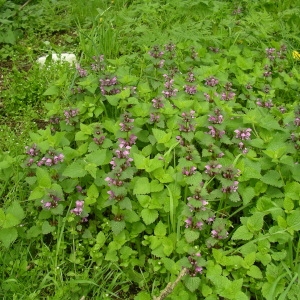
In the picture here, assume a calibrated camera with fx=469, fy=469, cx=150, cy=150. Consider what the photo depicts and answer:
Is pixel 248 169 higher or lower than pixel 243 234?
higher

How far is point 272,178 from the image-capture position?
112 inches

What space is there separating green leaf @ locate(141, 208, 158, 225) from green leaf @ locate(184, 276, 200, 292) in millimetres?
405

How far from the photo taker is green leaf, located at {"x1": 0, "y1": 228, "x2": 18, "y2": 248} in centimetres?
261

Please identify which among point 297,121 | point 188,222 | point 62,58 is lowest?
point 62,58

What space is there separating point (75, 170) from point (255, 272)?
46.3 inches

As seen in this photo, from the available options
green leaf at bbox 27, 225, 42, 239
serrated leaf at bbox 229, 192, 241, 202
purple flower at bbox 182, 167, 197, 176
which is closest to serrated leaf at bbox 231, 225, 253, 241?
serrated leaf at bbox 229, 192, 241, 202

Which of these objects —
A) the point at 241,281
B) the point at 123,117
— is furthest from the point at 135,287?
the point at 123,117

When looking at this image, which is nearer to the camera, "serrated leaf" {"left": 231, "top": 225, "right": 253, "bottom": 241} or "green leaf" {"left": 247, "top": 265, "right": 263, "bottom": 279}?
"green leaf" {"left": 247, "top": 265, "right": 263, "bottom": 279}

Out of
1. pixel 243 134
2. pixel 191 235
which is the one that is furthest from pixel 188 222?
pixel 243 134

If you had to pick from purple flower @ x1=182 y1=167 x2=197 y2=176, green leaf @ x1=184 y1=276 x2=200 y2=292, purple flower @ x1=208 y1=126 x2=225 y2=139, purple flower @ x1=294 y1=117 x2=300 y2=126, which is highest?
purple flower @ x1=294 y1=117 x2=300 y2=126

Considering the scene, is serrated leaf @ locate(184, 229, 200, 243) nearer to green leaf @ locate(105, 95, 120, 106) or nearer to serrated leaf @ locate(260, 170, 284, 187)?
serrated leaf @ locate(260, 170, 284, 187)

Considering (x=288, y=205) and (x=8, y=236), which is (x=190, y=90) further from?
(x=8, y=236)

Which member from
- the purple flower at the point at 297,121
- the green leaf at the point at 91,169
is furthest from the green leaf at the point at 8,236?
the purple flower at the point at 297,121

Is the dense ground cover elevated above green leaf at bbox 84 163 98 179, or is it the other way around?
green leaf at bbox 84 163 98 179
